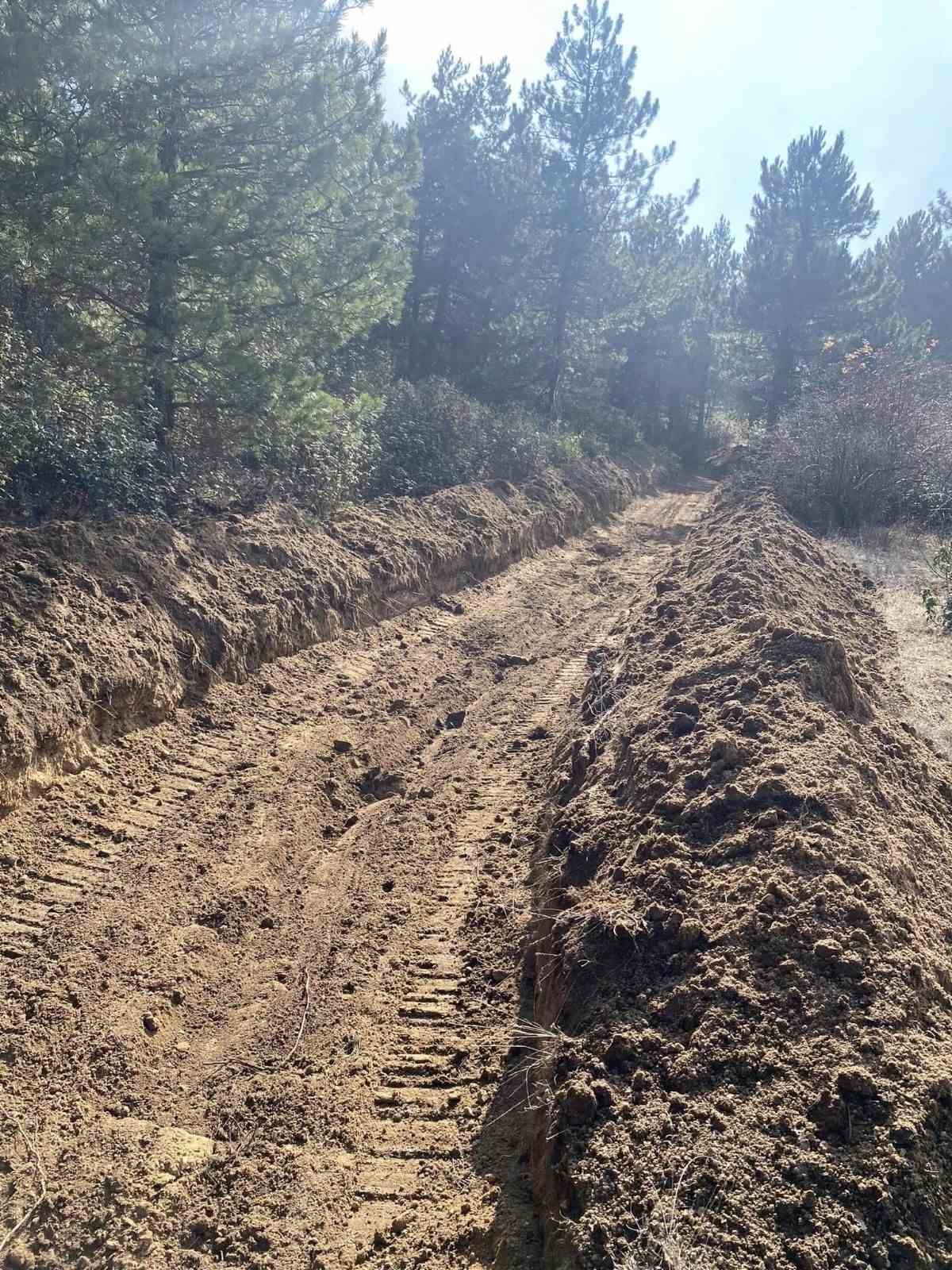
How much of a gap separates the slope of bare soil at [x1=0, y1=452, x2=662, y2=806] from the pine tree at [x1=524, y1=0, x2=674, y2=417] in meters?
14.6

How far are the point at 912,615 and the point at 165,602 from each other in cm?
829

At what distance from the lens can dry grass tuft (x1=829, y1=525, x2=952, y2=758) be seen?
6.99 m

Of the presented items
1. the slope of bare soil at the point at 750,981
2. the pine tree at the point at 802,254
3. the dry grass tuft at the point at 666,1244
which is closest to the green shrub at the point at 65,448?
the slope of bare soil at the point at 750,981

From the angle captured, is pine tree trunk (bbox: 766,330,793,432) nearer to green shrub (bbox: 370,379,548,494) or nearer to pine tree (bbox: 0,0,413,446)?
green shrub (bbox: 370,379,548,494)

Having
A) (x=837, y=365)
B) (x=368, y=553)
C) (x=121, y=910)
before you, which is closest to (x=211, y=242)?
(x=368, y=553)

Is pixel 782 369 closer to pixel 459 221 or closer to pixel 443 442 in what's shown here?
pixel 459 221

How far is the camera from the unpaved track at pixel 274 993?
3258 mm

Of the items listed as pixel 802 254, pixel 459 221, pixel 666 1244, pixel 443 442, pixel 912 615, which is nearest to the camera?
pixel 666 1244

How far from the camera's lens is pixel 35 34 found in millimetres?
7363

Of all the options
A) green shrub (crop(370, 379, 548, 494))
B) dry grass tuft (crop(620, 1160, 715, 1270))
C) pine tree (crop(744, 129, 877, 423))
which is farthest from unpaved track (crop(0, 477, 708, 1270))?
pine tree (crop(744, 129, 877, 423))

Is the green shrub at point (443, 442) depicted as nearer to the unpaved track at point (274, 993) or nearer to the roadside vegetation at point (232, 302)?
the roadside vegetation at point (232, 302)

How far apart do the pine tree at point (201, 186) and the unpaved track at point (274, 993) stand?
12.9 ft

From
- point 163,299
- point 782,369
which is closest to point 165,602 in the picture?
point 163,299

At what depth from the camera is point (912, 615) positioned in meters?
9.87
